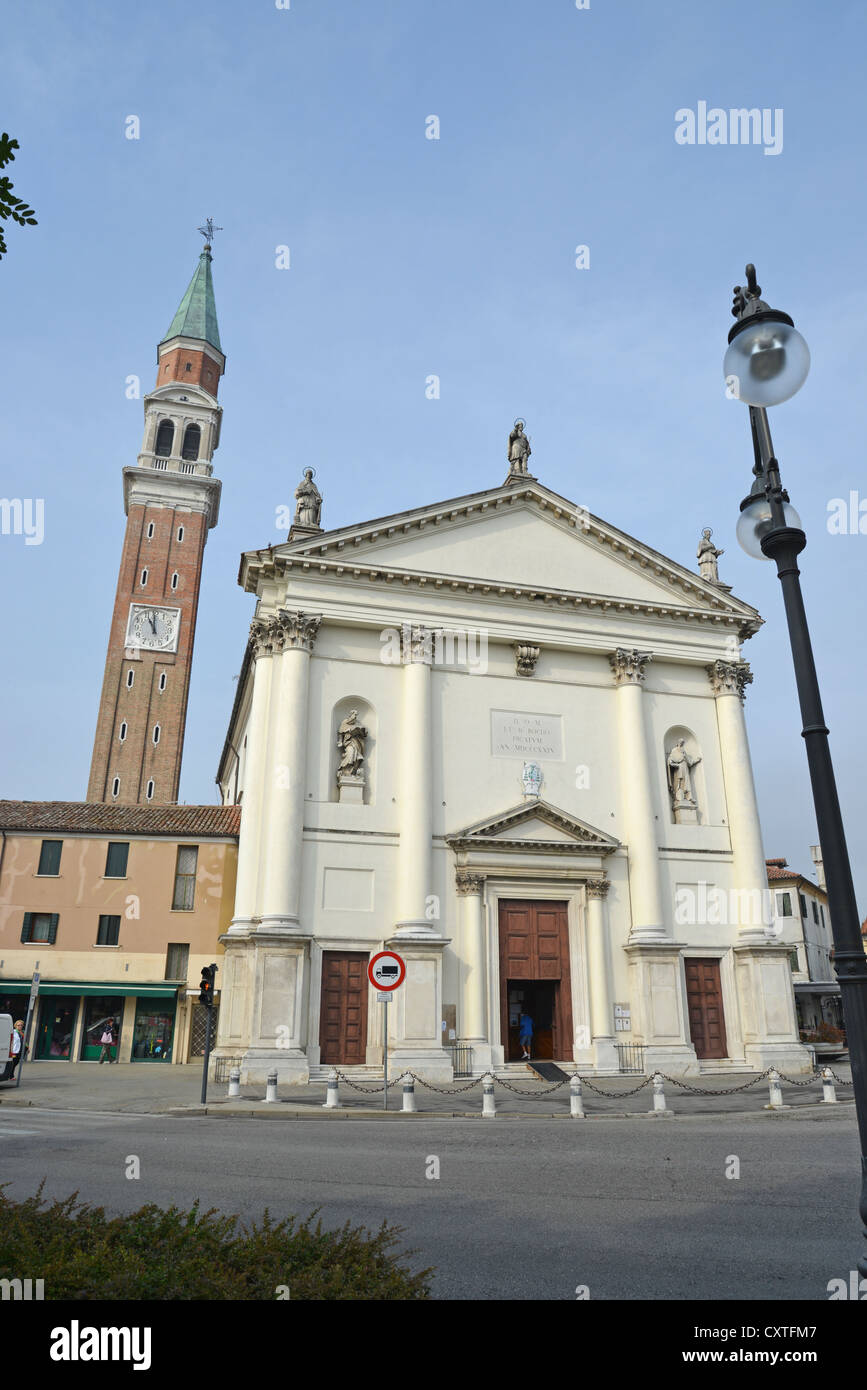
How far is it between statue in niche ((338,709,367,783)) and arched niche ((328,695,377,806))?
12 centimetres

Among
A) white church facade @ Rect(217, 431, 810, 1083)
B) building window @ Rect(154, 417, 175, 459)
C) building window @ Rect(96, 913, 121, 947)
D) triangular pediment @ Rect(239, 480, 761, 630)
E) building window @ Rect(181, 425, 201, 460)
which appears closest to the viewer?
white church facade @ Rect(217, 431, 810, 1083)

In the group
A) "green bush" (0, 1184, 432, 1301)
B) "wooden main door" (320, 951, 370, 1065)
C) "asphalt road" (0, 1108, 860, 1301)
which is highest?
"wooden main door" (320, 951, 370, 1065)

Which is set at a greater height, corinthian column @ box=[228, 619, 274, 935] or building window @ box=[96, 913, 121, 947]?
corinthian column @ box=[228, 619, 274, 935]

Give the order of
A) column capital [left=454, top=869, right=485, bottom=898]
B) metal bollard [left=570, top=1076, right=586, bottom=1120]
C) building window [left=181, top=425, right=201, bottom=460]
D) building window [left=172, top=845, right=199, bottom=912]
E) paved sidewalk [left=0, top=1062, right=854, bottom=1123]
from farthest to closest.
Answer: building window [left=181, top=425, right=201, bottom=460] → building window [left=172, top=845, right=199, bottom=912] → column capital [left=454, top=869, right=485, bottom=898] → paved sidewalk [left=0, top=1062, right=854, bottom=1123] → metal bollard [left=570, top=1076, right=586, bottom=1120]

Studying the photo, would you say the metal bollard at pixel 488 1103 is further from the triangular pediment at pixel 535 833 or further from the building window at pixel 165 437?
the building window at pixel 165 437

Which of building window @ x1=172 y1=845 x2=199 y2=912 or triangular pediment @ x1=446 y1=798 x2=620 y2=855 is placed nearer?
triangular pediment @ x1=446 y1=798 x2=620 y2=855

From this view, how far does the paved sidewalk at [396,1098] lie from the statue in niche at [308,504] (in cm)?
1689

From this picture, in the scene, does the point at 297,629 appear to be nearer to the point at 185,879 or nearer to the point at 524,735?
the point at 524,735

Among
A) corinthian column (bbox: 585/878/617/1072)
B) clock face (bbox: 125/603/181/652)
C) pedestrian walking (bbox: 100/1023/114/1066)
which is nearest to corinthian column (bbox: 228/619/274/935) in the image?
pedestrian walking (bbox: 100/1023/114/1066)

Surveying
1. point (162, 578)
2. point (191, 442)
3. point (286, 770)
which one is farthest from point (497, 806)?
point (191, 442)

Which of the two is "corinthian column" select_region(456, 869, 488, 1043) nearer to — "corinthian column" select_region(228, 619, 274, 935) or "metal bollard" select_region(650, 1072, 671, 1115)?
"corinthian column" select_region(228, 619, 274, 935)

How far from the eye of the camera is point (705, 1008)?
2941 cm

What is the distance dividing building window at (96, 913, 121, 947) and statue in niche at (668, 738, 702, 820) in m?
20.6

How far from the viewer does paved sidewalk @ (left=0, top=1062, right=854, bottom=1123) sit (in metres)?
18.5
